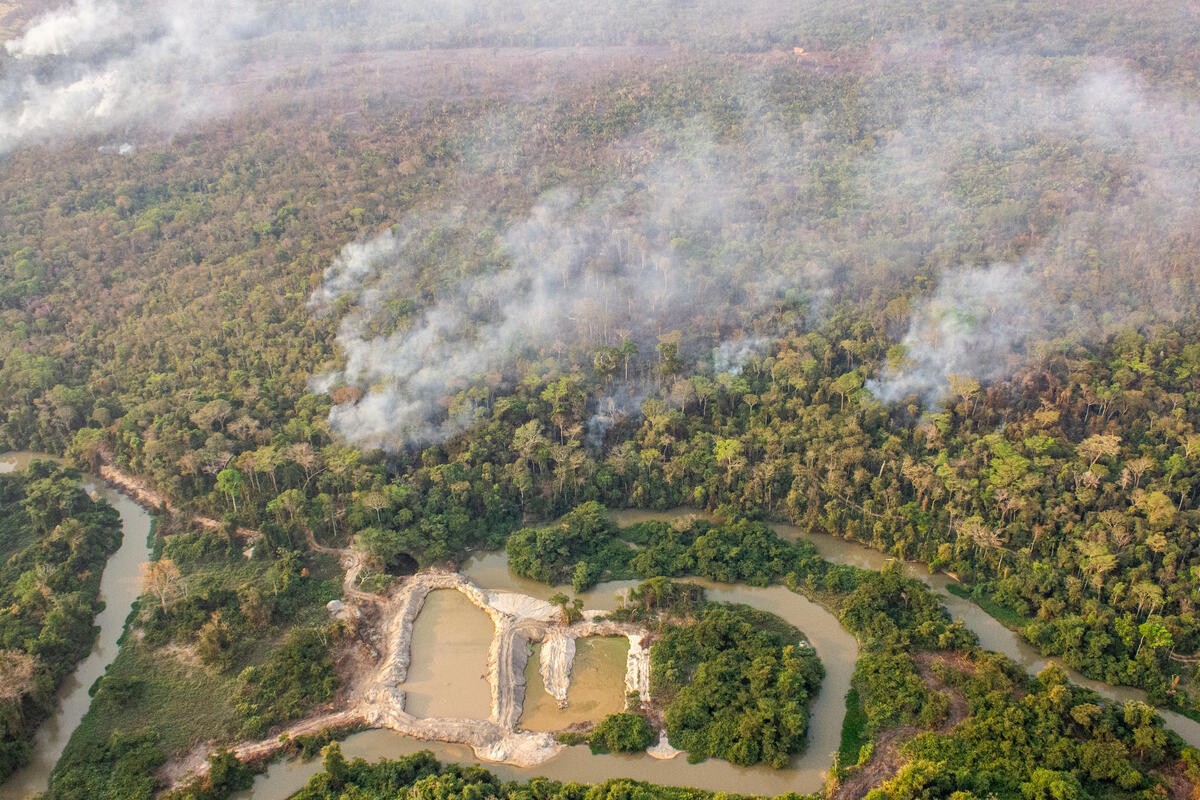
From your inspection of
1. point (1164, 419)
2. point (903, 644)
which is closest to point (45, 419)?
point (903, 644)

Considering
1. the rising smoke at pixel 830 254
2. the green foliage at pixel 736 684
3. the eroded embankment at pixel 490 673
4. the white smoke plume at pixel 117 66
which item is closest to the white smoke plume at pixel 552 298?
the rising smoke at pixel 830 254

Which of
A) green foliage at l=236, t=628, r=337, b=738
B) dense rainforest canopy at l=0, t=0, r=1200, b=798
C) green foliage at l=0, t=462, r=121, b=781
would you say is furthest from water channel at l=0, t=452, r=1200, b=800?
green foliage at l=236, t=628, r=337, b=738

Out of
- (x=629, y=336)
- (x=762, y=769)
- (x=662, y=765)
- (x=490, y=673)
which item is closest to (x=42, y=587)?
(x=490, y=673)

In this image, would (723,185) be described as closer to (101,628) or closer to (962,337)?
(962,337)

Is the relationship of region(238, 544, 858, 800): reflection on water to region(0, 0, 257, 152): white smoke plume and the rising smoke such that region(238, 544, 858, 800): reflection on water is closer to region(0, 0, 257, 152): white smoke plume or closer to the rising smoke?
the rising smoke

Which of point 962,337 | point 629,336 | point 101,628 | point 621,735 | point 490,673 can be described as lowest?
point 621,735
